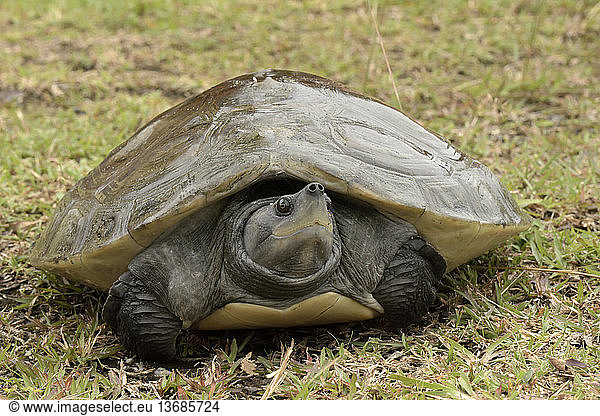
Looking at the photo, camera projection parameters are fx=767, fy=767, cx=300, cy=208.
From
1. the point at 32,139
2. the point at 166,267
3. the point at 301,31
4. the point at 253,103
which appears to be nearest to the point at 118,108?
the point at 32,139

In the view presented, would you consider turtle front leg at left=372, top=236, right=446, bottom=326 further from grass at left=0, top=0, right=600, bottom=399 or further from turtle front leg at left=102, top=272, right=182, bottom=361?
turtle front leg at left=102, top=272, right=182, bottom=361

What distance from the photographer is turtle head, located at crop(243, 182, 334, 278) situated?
92.4 inches

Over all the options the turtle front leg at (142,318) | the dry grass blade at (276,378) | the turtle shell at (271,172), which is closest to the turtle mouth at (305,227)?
the turtle shell at (271,172)

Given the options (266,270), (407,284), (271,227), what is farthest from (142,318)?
(407,284)

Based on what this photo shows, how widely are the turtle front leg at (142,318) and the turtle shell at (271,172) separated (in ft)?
0.45

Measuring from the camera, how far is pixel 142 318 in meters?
2.63

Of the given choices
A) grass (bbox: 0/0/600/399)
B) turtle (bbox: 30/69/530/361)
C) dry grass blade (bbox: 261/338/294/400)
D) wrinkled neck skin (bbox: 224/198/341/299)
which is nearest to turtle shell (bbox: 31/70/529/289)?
turtle (bbox: 30/69/530/361)

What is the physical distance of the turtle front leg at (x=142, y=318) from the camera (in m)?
2.63

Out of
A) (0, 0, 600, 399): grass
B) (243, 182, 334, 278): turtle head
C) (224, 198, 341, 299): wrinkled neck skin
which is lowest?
(0, 0, 600, 399): grass

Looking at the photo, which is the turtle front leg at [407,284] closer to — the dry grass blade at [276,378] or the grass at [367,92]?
the grass at [367,92]

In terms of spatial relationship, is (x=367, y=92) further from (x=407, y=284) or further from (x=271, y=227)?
(x=271, y=227)

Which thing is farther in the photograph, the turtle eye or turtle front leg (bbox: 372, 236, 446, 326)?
turtle front leg (bbox: 372, 236, 446, 326)

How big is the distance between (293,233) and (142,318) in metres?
0.63
